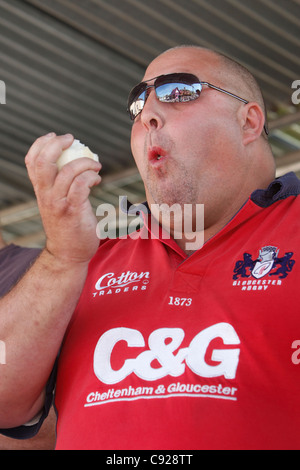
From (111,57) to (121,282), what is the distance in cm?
→ 282

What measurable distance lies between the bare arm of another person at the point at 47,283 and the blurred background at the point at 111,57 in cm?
260

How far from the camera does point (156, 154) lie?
228 cm

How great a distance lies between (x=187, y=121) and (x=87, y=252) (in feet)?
2.25

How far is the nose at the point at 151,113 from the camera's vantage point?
2332 mm

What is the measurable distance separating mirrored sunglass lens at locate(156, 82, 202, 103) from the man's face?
0.02 metres

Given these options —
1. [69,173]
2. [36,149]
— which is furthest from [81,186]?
[36,149]

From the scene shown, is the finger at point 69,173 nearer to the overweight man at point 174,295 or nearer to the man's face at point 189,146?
the overweight man at point 174,295

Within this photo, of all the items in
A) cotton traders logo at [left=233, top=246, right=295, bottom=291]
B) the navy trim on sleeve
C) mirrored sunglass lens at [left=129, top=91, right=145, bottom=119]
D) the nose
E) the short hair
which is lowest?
cotton traders logo at [left=233, top=246, right=295, bottom=291]

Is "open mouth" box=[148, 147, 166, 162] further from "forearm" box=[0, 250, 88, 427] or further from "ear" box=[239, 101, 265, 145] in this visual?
"forearm" box=[0, 250, 88, 427]

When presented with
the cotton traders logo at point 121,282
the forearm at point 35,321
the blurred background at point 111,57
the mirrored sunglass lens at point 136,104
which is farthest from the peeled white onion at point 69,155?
the blurred background at point 111,57

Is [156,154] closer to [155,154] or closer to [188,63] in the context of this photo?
[155,154]

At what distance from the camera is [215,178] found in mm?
2279

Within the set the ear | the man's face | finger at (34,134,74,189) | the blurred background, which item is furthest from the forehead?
the blurred background

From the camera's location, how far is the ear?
2.43 meters
